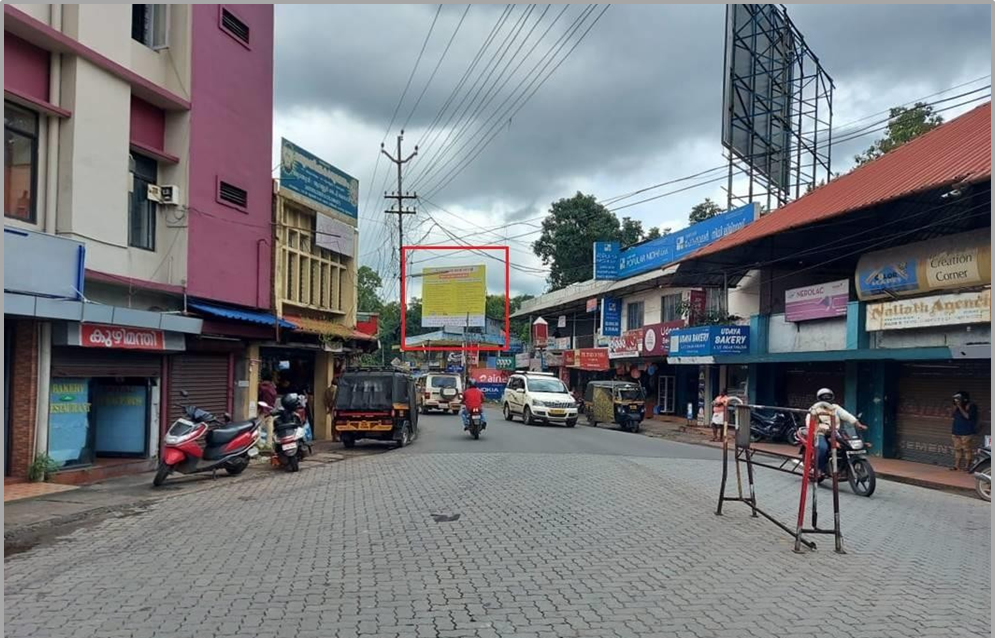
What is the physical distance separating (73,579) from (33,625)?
1285 mm

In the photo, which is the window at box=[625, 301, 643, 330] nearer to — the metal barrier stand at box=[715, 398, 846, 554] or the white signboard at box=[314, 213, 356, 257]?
the white signboard at box=[314, 213, 356, 257]

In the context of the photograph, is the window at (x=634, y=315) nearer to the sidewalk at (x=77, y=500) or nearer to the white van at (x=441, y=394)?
the white van at (x=441, y=394)

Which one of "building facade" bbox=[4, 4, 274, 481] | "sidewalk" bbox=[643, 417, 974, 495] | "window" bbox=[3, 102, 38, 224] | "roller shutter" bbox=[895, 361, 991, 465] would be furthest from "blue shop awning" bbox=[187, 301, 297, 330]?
"roller shutter" bbox=[895, 361, 991, 465]

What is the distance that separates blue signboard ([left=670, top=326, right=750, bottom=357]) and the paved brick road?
1335 centimetres

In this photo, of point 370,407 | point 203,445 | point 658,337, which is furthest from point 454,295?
point 203,445

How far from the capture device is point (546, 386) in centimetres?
2770

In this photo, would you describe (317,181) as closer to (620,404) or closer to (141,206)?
(141,206)

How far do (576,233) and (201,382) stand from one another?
3968 cm

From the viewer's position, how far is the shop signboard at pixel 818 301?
20.5m

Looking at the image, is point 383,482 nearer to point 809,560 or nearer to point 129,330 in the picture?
point 129,330

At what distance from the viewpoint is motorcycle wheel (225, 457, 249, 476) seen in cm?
1234

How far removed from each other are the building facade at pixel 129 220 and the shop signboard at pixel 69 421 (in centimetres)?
3

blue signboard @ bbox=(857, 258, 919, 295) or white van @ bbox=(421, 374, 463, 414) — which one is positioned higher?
blue signboard @ bbox=(857, 258, 919, 295)

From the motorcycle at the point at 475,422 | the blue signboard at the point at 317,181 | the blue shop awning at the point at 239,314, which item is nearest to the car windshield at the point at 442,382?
the blue signboard at the point at 317,181
